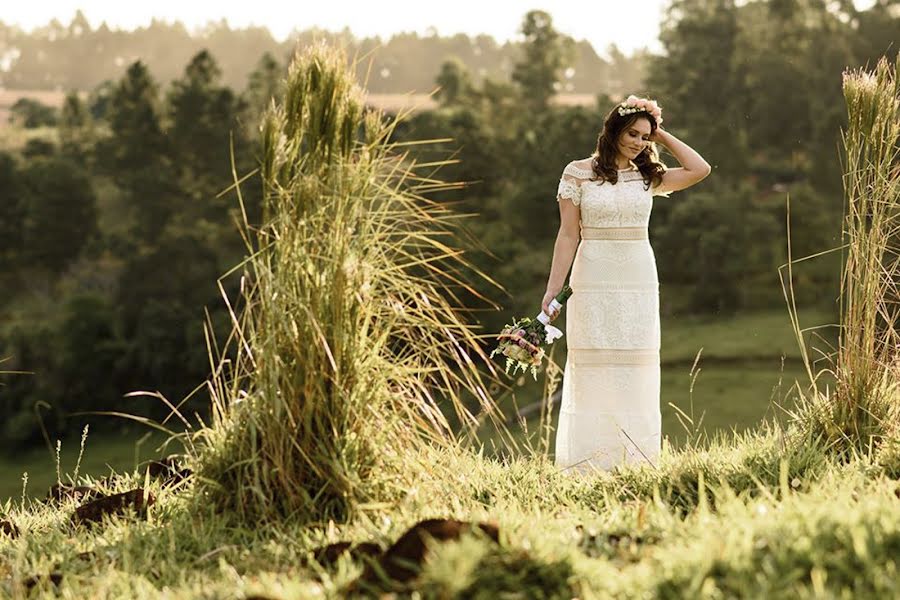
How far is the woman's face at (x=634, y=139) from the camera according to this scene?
5617mm

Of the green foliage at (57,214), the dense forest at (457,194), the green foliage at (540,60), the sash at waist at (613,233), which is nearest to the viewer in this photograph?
the sash at waist at (613,233)

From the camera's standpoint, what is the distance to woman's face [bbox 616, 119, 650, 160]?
18.4 feet

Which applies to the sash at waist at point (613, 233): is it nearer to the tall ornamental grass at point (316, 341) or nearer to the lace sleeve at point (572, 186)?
the lace sleeve at point (572, 186)

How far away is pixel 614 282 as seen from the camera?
5770mm

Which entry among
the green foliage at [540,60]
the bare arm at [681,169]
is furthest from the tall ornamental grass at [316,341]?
the green foliage at [540,60]

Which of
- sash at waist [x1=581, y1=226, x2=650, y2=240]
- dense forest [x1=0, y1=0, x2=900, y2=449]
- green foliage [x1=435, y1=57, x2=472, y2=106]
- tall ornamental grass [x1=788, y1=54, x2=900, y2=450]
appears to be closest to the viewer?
tall ornamental grass [x1=788, y1=54, x2=900, y2=450]

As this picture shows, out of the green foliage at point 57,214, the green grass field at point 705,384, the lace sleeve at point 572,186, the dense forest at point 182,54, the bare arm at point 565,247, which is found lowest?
the green grass field at point 705,384

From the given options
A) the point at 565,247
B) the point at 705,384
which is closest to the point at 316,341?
the point at 565,247

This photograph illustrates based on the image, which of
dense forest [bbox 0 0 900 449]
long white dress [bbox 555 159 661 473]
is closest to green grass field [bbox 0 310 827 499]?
dense forest [bbox 0 0 900 449]

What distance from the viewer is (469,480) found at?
173 inches

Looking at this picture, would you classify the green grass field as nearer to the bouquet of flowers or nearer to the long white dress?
the long white dress

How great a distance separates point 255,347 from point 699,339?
116ft

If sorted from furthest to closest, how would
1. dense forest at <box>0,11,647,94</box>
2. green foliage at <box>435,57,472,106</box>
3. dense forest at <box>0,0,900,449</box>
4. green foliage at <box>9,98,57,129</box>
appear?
dense forest at <box>0,11,647,94</box>
green foliage at <box>9,98,57,129</box>
green foliage at <box>435,57,472,106</box>
dense forest at <box>0,0,900,449</box>

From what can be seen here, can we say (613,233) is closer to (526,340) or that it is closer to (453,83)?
(526,340)
